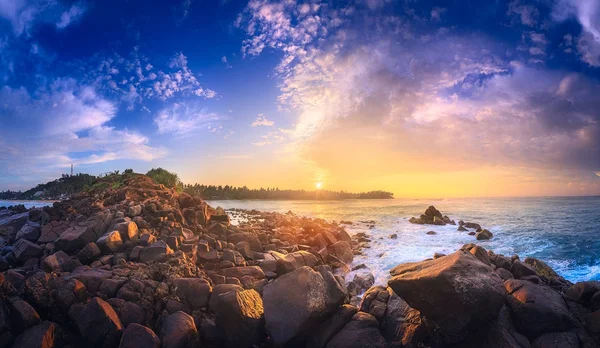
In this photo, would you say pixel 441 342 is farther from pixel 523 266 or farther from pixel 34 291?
pixel 34 291

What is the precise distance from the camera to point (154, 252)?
9430 mm

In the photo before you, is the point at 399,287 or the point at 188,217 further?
the point at 188,217

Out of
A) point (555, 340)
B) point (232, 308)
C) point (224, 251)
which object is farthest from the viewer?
point (224, 251)

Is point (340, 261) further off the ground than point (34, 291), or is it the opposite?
point (34, 291)

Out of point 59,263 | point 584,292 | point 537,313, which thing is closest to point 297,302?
point 537,313

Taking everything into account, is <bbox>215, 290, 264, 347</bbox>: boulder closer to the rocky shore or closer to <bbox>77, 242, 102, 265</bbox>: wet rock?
the rocky shore

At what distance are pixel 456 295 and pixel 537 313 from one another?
2.63 meters

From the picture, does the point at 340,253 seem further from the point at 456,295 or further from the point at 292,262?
the point at 456,295

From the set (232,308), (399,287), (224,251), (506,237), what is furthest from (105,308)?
(506,237)

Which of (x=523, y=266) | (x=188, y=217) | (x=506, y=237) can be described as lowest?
(x=506, y=237)

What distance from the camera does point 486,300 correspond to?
568cm

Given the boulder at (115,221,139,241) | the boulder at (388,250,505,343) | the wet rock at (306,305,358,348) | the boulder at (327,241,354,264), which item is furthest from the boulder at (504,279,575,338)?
the boulder at (115,221,139,241)

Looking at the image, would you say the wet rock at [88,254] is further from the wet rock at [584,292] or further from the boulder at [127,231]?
the wet rock at [584,292]

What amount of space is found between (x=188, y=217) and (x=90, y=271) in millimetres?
6890
